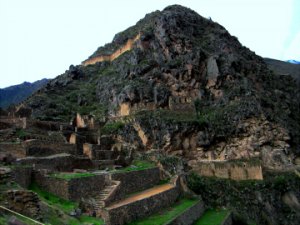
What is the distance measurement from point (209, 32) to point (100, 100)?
21462mm

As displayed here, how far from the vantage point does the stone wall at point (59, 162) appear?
16.7m

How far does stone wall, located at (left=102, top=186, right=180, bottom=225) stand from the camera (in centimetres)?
1428

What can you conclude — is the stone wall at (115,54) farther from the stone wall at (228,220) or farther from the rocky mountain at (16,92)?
the stone wall at (228,220)

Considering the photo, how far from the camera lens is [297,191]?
32.8 m

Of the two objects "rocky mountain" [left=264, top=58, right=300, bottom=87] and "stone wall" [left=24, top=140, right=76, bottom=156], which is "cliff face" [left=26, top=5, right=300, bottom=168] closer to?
"stone wall" [left=24, top=140, right=76, bottom=156]

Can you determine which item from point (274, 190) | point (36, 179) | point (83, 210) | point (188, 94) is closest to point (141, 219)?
point (83, 210)

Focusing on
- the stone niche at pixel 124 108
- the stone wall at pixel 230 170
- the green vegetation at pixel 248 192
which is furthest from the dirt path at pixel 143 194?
the stone niche at pixel 124 108

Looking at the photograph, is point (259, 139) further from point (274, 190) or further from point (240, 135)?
point (274, 190)

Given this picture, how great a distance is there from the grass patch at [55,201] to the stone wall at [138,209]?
4.22 feet

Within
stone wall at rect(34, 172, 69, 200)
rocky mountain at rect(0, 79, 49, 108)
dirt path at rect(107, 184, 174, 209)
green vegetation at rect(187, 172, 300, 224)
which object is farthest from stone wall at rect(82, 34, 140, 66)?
stone wall at rect(34, 172, 69, 200)

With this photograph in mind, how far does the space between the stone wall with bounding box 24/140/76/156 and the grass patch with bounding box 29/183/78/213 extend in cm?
388

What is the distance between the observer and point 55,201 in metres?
14.2

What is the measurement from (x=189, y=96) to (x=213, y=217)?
2757cm

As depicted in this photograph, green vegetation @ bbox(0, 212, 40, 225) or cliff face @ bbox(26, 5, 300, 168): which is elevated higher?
cliff face @ bbox(26, 5, 300, 168)
